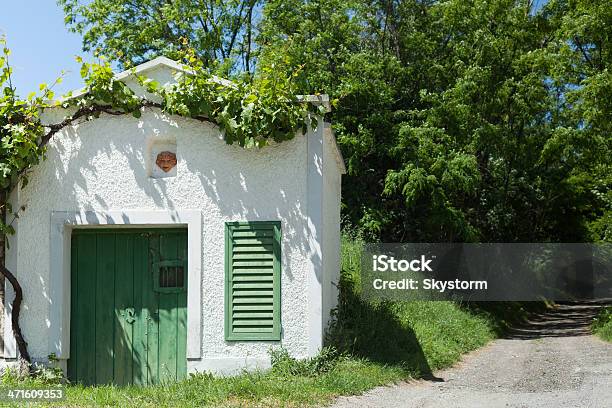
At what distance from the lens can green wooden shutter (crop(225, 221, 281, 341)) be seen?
31.1ft

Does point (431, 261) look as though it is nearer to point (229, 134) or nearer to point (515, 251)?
point (515, 251)

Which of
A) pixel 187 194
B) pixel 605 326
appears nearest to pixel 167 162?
pixel 187 194

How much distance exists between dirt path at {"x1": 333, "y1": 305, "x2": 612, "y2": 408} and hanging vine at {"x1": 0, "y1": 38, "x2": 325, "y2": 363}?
11.2 ft

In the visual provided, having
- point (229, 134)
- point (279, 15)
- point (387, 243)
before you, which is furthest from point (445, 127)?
point (229, 134)

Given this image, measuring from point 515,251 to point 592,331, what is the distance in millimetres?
4749

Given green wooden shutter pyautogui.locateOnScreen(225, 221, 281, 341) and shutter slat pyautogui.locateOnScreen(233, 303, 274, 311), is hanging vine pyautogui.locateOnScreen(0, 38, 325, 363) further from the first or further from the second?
shutter slat pyautogui.locateOnScreen(233, 303, 274, 311)

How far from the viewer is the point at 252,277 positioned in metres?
9.54

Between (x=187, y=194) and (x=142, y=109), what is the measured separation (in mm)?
1258

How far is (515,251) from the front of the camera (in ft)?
80.5

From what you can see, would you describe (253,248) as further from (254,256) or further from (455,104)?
(455,104)

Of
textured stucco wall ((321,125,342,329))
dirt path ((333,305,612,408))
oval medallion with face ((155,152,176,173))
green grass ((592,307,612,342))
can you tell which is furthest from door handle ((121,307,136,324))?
green grass ((592,307,612,342))

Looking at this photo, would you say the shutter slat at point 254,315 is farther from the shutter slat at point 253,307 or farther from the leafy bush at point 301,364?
the leafy bush at point 301,364

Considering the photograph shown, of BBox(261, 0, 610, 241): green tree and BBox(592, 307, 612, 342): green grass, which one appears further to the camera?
BBox(261, 0, 610, 241): green tree

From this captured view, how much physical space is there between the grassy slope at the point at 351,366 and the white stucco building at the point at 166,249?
605 millimetres
